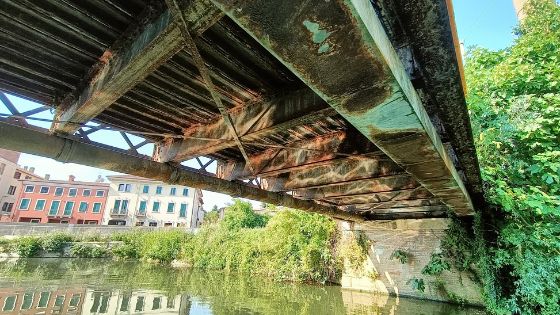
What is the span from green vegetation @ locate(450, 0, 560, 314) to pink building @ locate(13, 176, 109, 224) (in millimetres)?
40898

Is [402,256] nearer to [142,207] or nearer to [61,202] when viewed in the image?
[142,207]

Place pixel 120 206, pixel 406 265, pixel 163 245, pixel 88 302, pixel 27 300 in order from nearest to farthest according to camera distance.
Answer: pixel 27 300
pixel 88 302
pixel 406 265
pixel 163 245
pixel 120 206

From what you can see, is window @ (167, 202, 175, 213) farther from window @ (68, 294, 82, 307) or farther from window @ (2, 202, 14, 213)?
window @ (68, 294, 82, 307)

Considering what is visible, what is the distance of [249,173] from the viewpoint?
5.16m

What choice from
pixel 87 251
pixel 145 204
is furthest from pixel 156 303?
pixel 145 204

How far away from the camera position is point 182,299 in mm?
9719

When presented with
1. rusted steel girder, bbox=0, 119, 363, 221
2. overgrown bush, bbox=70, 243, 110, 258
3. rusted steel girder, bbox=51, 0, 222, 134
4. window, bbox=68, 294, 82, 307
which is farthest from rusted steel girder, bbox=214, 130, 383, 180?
overgrown bush, bbox=70, 243, 110, 258

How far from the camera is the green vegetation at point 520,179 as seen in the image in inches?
225

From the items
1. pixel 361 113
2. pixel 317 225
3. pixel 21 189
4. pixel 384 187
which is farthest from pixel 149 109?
pixel 21 189

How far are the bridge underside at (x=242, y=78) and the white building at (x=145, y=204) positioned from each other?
33.9 metres

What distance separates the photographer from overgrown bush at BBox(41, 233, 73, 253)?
23.7 meters

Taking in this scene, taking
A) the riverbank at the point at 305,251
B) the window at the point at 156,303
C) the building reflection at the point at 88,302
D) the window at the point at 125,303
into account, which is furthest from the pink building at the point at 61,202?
the window at the point at 156,303

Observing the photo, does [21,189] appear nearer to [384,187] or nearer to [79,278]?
[79,278]

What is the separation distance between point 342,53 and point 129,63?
1551mm
